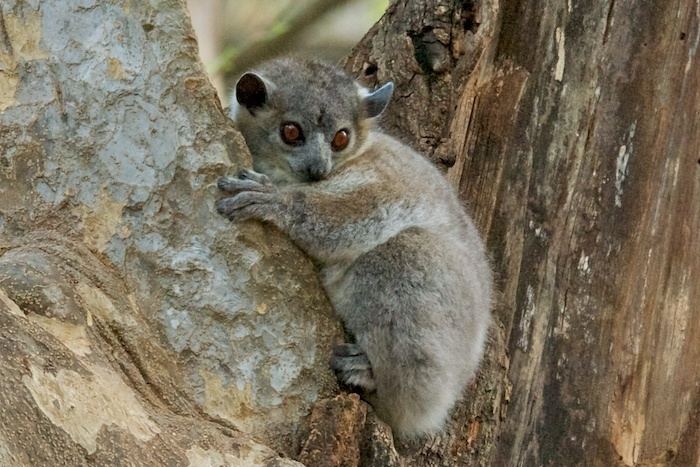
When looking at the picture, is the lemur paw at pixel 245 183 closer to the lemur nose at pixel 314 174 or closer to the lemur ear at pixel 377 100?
the lemur nose at pixel 314 174

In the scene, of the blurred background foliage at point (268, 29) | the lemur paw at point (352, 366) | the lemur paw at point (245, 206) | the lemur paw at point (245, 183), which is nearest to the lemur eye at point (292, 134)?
the lemur paw at point (245, 183)

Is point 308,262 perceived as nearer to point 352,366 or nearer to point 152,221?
point 352,366

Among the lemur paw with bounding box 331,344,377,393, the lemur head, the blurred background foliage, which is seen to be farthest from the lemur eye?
the blurred background foliage

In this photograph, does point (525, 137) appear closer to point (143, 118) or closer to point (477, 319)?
point (477, 319)

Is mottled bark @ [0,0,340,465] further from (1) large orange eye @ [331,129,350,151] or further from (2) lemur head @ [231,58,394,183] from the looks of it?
(1) large orange eye @ [331,129,350,151]

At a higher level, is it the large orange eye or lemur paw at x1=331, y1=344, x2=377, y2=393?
the large orange eye

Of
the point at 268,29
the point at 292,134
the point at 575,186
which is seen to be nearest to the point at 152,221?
the point at 292,134

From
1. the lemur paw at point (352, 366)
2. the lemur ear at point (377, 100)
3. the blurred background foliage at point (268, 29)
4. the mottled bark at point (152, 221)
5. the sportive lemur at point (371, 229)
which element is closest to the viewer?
the mottled bark at point (152, 221)
